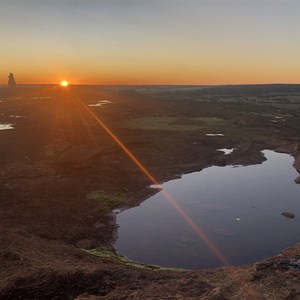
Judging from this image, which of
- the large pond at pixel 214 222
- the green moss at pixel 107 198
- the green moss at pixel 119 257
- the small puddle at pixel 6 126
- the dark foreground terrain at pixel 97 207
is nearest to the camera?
the dark foreground terrain at pixel 97 207

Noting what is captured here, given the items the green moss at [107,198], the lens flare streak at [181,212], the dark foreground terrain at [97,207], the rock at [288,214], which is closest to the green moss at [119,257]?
the dark foreground terrain at [97,207]

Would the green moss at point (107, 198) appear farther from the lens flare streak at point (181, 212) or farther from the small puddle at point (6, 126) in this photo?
the small puddle at point (6, 126)

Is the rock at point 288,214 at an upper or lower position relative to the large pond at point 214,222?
upper

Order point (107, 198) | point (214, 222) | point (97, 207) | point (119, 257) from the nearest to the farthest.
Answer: point (119, 257) → point (214, 222) → point (97, 207) → point (107, 198)

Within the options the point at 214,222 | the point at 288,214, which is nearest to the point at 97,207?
the point at 214,222

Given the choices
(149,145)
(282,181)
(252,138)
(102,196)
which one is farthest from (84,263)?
(252,138)

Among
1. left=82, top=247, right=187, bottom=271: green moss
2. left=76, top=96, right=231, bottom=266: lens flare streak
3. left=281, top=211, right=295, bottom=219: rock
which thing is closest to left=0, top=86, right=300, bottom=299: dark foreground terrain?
left=82, top=247, right=187, bottom=271: green moss

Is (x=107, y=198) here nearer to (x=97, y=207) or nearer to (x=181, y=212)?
(x=97, y=207)
